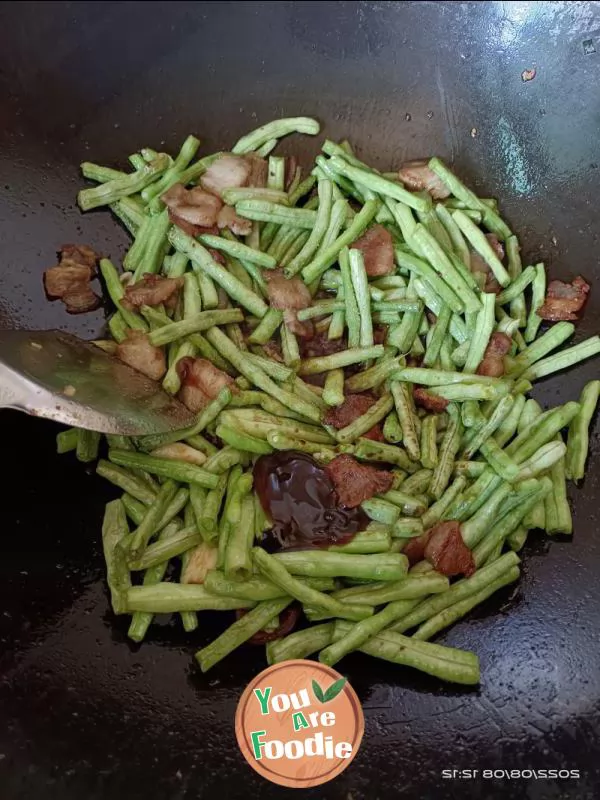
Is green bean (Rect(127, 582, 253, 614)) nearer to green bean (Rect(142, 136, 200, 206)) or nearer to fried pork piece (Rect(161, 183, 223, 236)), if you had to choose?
fried pork piece (Rect(161, 183, 223, 236))

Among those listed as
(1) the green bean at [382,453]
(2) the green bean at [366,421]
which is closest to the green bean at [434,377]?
(2) the green bean at [366,421]

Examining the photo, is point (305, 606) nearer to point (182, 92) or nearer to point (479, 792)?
point (479, 792)

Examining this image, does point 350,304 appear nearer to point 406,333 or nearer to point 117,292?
point 406,333

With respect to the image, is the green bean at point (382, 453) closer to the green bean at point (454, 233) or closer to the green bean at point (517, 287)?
the green bean at point (517, 287)

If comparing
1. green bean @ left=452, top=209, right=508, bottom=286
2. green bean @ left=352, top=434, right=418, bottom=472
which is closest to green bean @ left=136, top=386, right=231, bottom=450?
green bean @ left=352, top=434, right=418, bottom=472

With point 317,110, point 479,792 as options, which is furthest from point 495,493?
point 317,110
